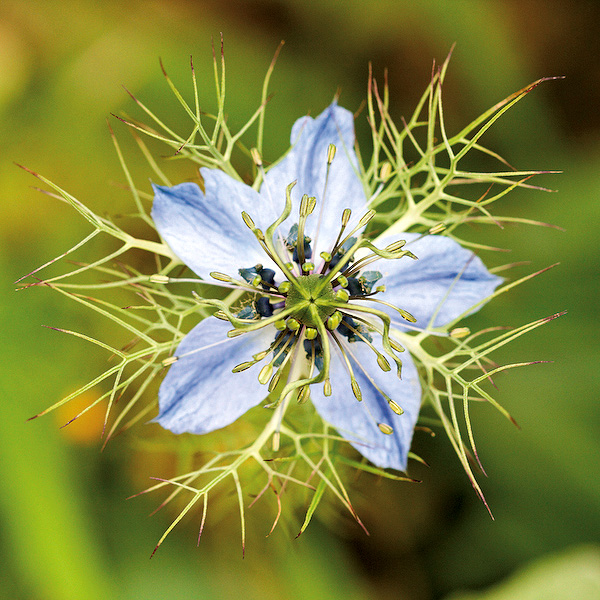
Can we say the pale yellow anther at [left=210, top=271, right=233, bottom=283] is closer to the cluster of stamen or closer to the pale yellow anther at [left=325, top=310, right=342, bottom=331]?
the cluster of stamen

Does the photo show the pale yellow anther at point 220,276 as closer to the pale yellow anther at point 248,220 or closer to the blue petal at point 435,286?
the pale yellow anther at point 248,220

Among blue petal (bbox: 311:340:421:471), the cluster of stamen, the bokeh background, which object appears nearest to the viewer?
the cluster of stamen

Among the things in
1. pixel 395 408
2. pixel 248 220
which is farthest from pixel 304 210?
pixel 395 408

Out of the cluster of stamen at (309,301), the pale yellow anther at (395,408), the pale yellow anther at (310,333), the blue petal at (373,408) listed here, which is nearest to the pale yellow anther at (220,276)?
the cluster of stamen at (309,301)

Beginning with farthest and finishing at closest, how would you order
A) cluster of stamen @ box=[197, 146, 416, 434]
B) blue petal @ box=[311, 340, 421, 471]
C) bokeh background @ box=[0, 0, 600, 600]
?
bokeh background @ box=[0, 0, 600, 600] → blue petal @ box=[311, 340, 421, 471] → cluster of stamen @ box=[197, 146, 416, 434]

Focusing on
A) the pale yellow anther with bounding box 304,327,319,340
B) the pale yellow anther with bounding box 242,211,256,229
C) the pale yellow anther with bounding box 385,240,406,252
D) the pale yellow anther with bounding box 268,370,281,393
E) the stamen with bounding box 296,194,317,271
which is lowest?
the pale yellow anther with bounding box 268,370,281,393

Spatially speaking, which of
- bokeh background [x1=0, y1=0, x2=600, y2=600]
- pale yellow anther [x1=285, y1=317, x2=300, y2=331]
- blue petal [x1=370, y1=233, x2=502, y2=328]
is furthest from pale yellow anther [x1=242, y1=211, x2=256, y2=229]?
bokeh background [x1=0, y1=0, x2=600, y2=600]

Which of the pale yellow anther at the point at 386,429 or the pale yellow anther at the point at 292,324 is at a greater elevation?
the pale yellow anther at the point at 292,324
